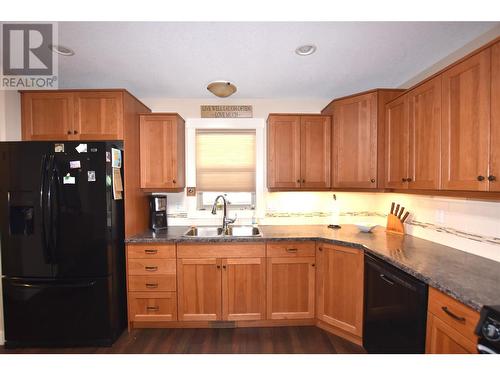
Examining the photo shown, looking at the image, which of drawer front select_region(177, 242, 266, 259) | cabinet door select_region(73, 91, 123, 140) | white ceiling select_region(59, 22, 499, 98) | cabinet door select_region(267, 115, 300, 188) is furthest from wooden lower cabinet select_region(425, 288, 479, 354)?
cabinet door select_region(73, 91, 123, 140)

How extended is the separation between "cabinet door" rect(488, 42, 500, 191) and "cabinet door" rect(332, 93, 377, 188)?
94cm

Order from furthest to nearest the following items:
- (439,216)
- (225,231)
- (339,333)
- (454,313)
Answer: (225,231), (339,333), (439,216), (454,313)

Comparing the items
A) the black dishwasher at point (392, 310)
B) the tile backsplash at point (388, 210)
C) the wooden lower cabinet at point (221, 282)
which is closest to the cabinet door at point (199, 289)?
the wooden lower cabinet at point (221, 282)

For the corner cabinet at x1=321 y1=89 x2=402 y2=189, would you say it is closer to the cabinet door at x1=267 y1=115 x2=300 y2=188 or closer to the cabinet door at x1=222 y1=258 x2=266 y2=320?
the cabinet door at x1=267 y1=115 x2=300 y2=188

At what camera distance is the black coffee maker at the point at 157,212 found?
Answer: 2.40 metres

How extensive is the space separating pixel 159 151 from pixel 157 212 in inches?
27.3

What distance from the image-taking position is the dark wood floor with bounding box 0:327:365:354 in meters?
1.81

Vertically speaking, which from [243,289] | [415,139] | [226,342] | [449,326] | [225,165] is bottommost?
[226,342]

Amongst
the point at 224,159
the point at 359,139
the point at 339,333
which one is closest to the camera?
the point at 339,333

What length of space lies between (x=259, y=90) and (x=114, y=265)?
233 centimetres

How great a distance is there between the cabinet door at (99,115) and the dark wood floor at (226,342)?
1.89m

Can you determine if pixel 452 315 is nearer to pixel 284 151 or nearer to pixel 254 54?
pixel 284 151

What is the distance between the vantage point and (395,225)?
223cm

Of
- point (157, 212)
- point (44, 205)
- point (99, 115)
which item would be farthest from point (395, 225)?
point (44, 205)
